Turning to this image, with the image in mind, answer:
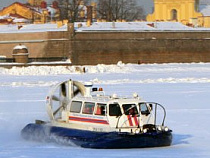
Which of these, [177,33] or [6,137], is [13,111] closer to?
[6,137]

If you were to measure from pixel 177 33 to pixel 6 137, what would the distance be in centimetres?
5873

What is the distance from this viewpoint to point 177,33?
8031cm

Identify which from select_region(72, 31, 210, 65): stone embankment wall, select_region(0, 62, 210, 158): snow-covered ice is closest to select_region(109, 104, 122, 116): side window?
select_region(0, 62, 210, 158): snow-covered ice

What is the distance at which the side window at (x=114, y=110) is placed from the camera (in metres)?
20.5

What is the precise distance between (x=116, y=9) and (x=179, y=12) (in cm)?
817

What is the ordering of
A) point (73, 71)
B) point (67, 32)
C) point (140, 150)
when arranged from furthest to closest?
point (67, 32), point (73, 71), point (140, 150)

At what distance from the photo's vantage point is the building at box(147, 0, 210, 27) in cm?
8969

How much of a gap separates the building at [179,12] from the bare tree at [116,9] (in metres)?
5.44

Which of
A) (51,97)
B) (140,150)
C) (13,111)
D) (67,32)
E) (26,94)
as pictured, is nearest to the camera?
(140,150)

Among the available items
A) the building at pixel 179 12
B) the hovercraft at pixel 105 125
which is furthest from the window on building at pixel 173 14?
the hovercraft at pixel 105 125

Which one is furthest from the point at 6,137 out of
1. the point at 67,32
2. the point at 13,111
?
the point at 67,32

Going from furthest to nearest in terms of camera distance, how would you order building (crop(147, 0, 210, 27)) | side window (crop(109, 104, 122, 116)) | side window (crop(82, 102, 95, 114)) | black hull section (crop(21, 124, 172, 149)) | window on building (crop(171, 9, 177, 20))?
window on building (crop(171, 9, 177, 20)) → building (crop(147, 0, 210, 27)) → side window (crop(82, 102, 95, 114)) → side window (crop(109, 104, 122, 116)) → black hull section (crop(21, 124, 172, 149))

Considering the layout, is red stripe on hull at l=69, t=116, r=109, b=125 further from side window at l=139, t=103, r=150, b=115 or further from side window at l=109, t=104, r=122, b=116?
side window at l=139, t=103, r=150, b=115

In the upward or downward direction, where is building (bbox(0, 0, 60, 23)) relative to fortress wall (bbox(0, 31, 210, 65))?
upward
